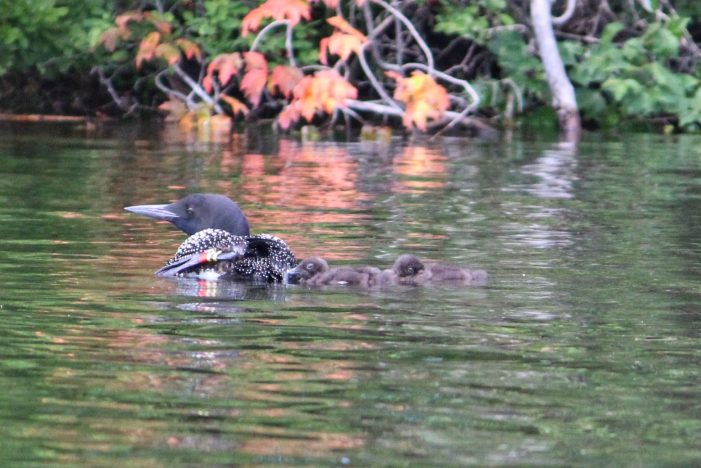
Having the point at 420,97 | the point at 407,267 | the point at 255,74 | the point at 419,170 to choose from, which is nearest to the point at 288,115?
the point at 255,74

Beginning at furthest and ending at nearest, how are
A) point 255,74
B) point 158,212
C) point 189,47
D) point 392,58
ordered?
point 392,58
point 189,47
point 255,74
point 158,212

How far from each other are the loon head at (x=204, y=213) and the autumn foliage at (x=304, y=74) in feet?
32.5

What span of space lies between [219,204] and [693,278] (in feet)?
8.46

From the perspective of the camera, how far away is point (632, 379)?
618 cm

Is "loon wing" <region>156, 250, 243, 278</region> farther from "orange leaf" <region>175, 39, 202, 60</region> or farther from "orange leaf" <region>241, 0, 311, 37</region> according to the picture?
"orange leaf" <region>175, 39, 202, 60</region>

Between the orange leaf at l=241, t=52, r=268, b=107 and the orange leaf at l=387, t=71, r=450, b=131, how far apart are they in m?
1.79

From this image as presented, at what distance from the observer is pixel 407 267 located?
8.47 meters

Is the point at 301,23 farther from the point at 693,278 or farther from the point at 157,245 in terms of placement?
the point at 693,278

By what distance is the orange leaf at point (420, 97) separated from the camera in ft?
64.8

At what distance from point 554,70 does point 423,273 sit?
40.7 feet

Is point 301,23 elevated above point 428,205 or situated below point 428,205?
above

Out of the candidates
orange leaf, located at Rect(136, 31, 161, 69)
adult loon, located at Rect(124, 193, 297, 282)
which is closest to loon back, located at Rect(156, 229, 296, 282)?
adult loon, located at Rect(124, 193, 297, 282)

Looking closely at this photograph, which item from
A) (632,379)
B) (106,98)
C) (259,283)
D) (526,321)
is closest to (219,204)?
(259,283)

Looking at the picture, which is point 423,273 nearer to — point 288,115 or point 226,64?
point 288,115
